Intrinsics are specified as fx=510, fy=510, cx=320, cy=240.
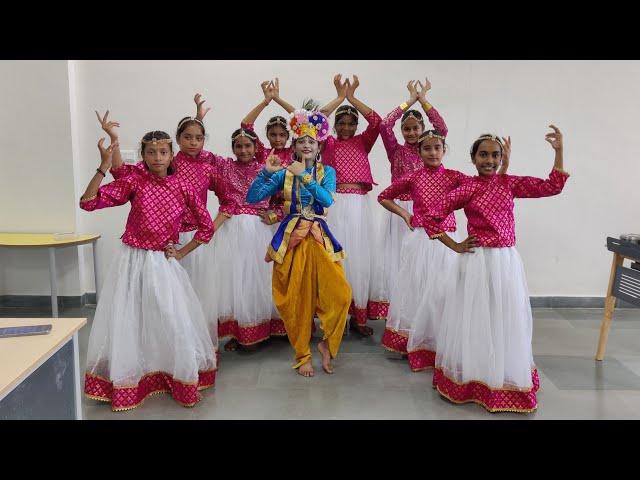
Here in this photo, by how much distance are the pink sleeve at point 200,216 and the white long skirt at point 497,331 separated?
1.53 meters

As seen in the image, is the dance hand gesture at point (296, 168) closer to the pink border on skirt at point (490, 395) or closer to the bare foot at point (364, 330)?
the pink border on skirt at point (490, 395)

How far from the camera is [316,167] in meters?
3.17

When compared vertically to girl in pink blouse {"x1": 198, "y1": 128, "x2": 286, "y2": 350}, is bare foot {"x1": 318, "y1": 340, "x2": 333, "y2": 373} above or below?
below

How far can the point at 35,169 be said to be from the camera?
15.2ft

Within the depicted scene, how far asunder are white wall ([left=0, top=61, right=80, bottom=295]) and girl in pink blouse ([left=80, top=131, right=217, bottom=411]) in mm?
2172

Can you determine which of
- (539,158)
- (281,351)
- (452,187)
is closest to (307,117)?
(452,187)

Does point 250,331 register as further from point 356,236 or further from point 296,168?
point 296,168

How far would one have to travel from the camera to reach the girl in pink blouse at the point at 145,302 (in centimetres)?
282

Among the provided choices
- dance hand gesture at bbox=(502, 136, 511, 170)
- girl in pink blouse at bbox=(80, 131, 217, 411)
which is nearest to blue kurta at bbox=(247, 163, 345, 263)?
Answer: girl in pink blouse at bbox=(80, 131, 217, 411)

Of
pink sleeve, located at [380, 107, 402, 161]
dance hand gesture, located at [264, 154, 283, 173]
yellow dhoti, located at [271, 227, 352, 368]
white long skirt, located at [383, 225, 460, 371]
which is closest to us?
dance hand gesture, located at [264, 154, 283, 173]

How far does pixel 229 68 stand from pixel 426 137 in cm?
228

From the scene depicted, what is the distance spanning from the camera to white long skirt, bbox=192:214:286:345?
11.6 ft

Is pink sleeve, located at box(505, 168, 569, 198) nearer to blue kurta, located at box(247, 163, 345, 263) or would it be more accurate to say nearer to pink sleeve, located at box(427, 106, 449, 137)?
pink sleeve, located at box(427, 106, 449, 137)
